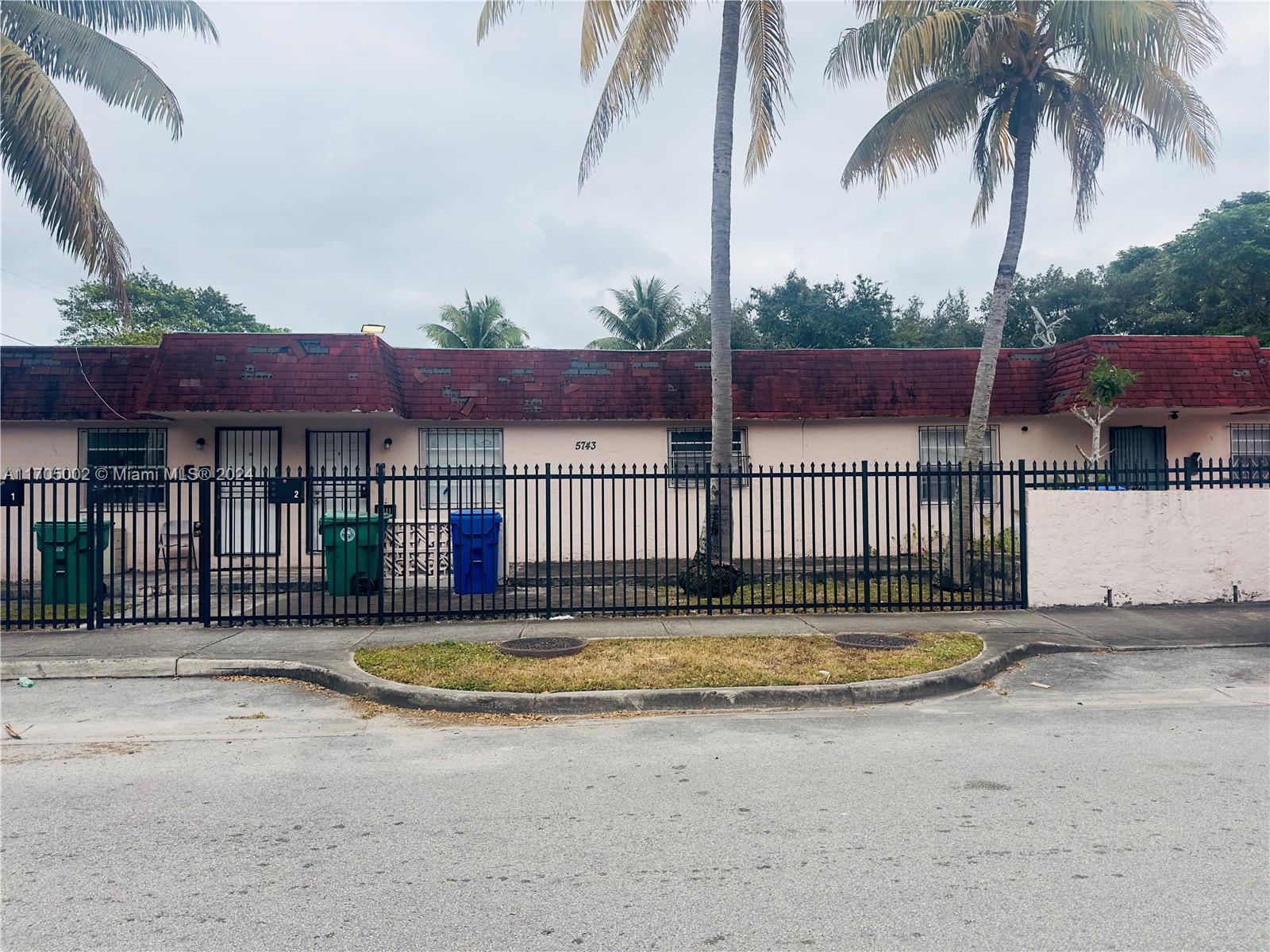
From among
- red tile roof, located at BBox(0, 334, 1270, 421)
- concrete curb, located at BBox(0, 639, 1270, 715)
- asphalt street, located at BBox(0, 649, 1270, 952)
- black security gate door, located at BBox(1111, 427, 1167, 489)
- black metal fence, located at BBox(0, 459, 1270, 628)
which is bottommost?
asphalt street, located at BBox(0, 649, 1270, 952)

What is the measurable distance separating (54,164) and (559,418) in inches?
310

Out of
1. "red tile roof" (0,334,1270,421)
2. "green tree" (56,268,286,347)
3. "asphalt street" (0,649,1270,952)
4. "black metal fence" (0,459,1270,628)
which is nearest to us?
"asphalt street" (0,649,1270,952)

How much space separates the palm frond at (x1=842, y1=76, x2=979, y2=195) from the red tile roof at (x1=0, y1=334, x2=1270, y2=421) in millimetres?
3625

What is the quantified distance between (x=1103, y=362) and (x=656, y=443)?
750 cm

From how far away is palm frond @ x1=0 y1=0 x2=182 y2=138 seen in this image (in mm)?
12344

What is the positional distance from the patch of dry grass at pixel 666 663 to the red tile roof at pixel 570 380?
6.65 metres

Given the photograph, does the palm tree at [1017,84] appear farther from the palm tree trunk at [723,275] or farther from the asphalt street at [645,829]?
the asphalt street at [645,829]

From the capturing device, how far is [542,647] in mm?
9070

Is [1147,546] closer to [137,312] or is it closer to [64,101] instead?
[64,101]

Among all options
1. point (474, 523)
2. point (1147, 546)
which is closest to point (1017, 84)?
point (1147, 546)

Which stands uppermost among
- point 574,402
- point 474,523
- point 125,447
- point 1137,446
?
point 574,402

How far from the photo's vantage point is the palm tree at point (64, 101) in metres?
11.1

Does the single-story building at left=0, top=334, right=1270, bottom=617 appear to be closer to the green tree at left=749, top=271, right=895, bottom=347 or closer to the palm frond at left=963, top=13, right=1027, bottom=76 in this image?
the palm frond at left=963, top=13, right=1027, bottom=76

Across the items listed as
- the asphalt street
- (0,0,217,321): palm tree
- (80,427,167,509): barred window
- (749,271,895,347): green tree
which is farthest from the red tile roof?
(749,271,895,347): green tree
